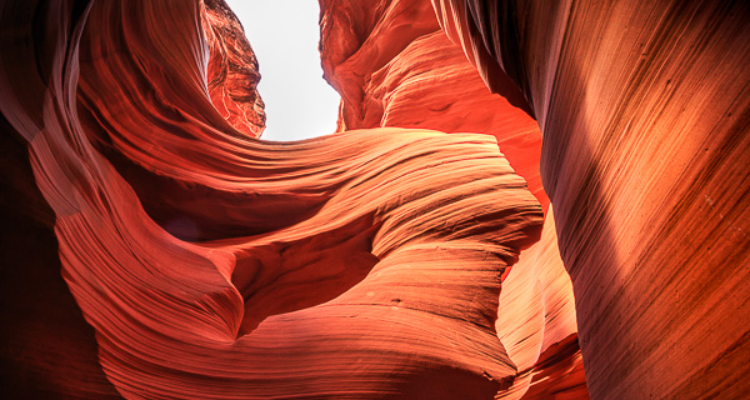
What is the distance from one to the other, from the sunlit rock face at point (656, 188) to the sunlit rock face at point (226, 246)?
1.30 meters

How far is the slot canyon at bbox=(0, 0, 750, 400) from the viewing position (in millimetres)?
1098

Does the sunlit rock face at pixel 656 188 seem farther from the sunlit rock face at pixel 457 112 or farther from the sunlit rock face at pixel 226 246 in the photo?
the sunlit rock face at pixel 457 112

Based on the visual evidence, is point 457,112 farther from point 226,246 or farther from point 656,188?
point 656,188

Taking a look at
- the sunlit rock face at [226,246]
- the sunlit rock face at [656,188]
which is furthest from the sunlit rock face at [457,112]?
the sunlit rock face at [656,188]

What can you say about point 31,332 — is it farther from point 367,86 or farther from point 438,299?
point 367,86

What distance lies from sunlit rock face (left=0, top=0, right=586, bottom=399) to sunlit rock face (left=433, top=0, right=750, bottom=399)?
4.27 feet

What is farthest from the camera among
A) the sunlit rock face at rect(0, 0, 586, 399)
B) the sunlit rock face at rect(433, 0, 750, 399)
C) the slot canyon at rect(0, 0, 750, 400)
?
the sunlit rock face at rect(0, 0, 586, 399)

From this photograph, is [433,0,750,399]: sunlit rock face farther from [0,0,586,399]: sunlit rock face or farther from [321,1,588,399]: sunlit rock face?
[321,1,588,399]: sunlit rock face

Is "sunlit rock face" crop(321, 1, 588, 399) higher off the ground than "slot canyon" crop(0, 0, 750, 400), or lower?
lower

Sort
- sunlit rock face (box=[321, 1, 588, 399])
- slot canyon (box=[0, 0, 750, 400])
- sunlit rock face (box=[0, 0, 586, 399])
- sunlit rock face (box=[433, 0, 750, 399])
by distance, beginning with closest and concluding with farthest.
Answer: sunlit rock face (box=[433, 0, 750, 399]) < slot canyon (box=[0, 0, 750, 400]) < sunlit rock face (box=[0, 0, 586, 399]) < sunlit rock face (box=[321, 1, 588, 399])

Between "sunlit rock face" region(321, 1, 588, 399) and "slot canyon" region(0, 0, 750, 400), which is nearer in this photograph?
"slot canyon" region(0, 0, 750, 400)

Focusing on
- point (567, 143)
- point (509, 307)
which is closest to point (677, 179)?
point (567, 143)

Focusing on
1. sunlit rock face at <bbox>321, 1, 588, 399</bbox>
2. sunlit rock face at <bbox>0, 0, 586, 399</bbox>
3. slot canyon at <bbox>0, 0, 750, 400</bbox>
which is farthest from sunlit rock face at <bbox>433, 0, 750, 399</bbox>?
sunlit rock face at <bbox>321, 1, 588, 399</bbox>

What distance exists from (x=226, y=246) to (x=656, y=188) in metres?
3.61
